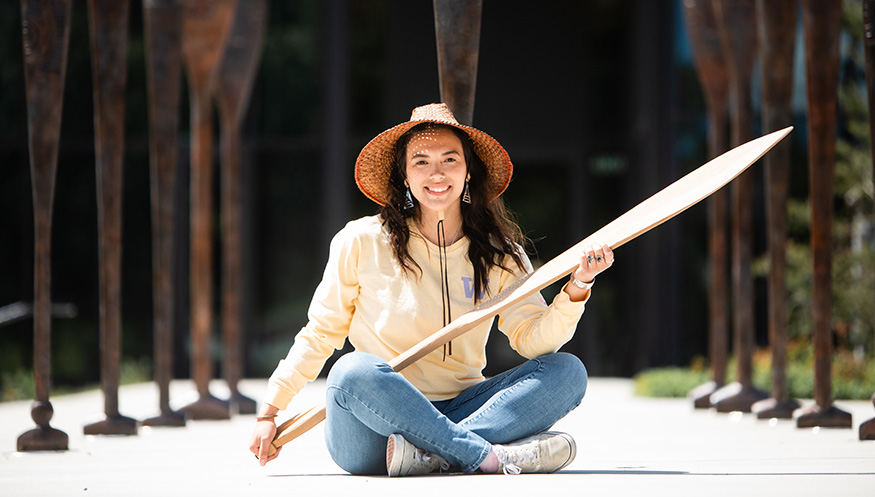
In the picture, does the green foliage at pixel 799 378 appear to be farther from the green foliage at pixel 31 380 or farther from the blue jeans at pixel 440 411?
the blue jeans at pixel 440 411

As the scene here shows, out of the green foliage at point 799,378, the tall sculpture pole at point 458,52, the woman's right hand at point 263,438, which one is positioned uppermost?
the tall sculpture pole at point 458,52

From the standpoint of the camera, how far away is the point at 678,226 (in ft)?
37.6

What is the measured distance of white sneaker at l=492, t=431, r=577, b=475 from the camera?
3.55m

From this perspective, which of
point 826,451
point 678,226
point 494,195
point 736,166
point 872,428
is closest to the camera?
point 736,166

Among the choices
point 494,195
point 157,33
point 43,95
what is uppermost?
point 157,33

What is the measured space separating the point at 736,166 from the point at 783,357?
2.60 meters

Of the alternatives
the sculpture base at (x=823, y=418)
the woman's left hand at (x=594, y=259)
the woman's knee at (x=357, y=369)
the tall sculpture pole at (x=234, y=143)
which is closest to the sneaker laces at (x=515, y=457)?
the woman's knee at (x=357, y=369)

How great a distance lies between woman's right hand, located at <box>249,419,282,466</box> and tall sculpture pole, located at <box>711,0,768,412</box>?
3.82 m

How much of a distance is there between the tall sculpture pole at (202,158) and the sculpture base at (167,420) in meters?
0.61

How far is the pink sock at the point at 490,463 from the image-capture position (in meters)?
3.53

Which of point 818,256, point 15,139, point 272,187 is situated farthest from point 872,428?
point 15,139

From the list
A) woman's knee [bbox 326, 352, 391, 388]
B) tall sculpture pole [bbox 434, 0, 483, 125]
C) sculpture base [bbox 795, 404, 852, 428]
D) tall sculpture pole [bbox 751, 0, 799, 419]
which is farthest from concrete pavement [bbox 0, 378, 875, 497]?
tall sculpture pole [bbox 434, 0, 483, 125]

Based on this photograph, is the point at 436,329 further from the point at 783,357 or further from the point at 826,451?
the point at 783,357

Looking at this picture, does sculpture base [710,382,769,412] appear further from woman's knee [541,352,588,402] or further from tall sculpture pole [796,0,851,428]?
woman's knee [541,352,588,402]
